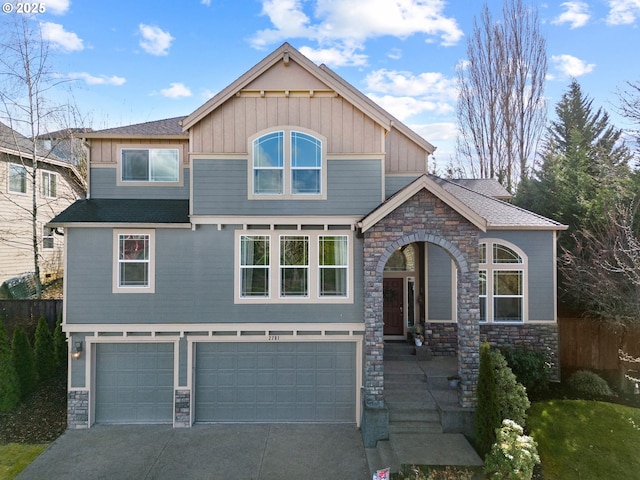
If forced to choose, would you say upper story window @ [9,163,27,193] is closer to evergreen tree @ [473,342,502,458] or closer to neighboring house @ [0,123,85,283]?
neighboring house @ [0,123,85,283]

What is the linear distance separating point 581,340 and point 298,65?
38.2ft

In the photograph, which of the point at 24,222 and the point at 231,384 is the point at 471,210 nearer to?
the point at 231,384

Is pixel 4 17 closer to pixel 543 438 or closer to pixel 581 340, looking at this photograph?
pixel 543 438

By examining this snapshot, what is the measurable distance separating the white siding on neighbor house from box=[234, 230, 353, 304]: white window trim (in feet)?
39.8

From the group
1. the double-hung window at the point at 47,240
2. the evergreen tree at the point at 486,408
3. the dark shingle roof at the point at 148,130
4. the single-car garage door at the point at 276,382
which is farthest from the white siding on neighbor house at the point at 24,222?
the evergreen tree at the point at 486,408

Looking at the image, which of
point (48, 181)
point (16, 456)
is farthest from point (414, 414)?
point (48, 181)

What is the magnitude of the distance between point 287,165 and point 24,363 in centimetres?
917

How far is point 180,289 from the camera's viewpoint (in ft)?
28.2

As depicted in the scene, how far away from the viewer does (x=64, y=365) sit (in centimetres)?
1092

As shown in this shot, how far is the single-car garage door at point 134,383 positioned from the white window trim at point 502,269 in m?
8.97

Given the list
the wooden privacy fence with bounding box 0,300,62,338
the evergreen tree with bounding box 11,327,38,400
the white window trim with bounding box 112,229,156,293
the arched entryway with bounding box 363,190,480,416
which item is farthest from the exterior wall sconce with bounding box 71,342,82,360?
the arched entryway with bounding box 363,190,480,416

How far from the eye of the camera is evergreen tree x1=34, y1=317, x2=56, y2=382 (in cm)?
1027

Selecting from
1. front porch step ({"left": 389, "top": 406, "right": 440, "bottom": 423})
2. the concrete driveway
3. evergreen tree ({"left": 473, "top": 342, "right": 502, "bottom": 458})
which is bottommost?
the concrete driveway

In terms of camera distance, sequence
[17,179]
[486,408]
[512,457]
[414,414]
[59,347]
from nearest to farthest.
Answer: [512,457]
[486,408]
[414,414]
[59,347]
[17,179]
